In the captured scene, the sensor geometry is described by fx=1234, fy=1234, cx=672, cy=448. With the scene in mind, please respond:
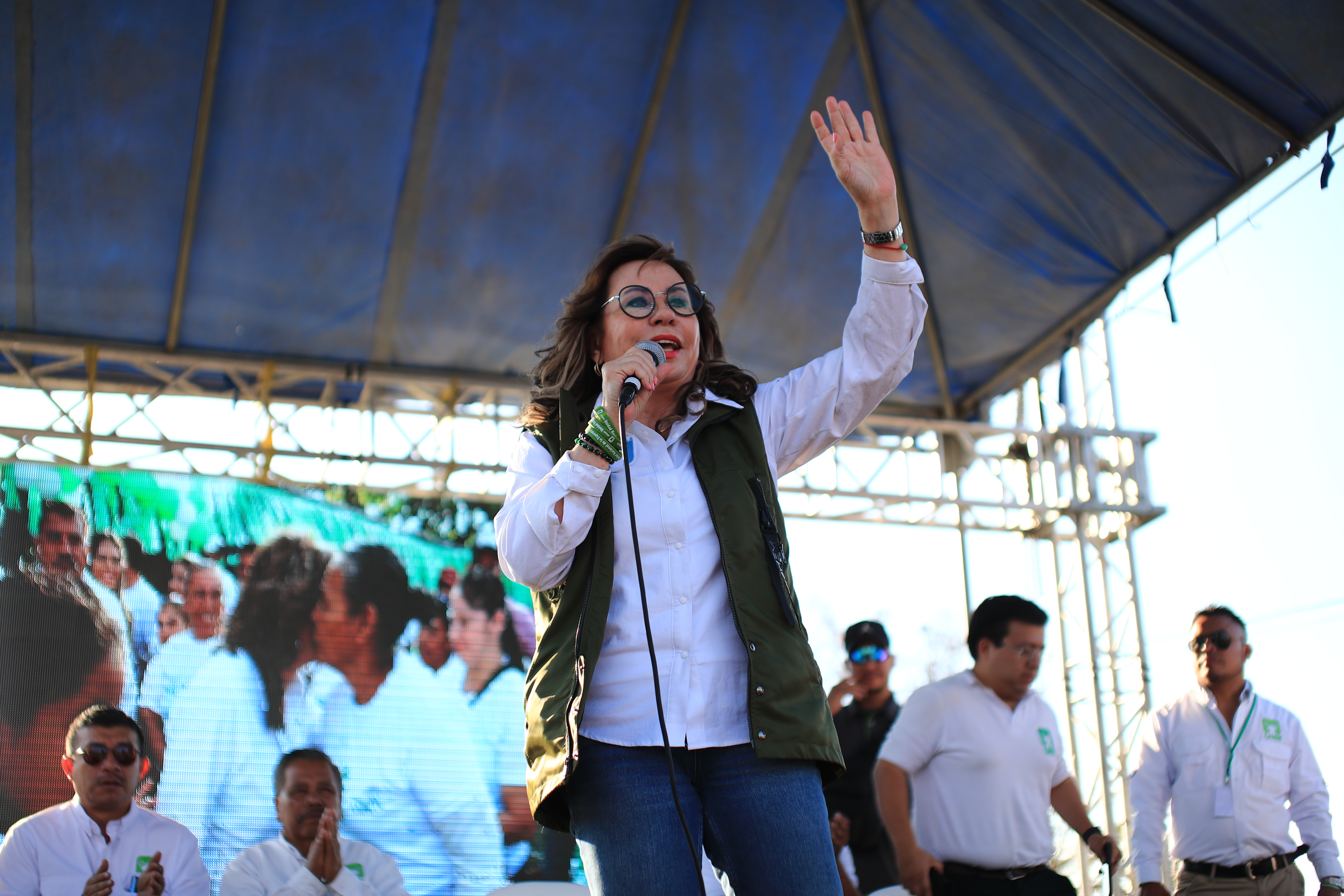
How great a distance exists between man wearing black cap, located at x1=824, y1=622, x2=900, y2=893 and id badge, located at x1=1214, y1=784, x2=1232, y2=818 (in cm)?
109

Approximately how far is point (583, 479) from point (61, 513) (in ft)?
15.2

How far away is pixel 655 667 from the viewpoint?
1551mm

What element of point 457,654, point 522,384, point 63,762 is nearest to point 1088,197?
point 522,384

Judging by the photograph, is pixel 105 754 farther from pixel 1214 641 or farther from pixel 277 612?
pixel 1214 641

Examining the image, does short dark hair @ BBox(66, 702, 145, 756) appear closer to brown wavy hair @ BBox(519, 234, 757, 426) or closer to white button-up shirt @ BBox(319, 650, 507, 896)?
white button-up shirt @ BBox(319, 650, 507, 896)

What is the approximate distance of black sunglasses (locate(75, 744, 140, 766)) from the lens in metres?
4.61

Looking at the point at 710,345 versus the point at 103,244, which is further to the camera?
the point at 103,244

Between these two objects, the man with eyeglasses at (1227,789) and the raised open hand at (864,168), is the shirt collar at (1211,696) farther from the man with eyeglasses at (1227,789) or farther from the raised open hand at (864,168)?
the raised open hand at (864,168)

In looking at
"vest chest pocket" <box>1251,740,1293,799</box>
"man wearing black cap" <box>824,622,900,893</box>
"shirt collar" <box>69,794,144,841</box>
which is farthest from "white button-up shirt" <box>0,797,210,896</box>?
"vest chest pocket" <box>1251,740,1293,799</box>

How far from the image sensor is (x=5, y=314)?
6086 mm

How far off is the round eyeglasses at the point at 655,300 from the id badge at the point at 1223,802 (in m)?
3.21

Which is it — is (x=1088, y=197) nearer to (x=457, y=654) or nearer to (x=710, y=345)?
(x=457, y=654)

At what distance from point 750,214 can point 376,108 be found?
187cm

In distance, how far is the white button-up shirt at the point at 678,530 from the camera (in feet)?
5.21
